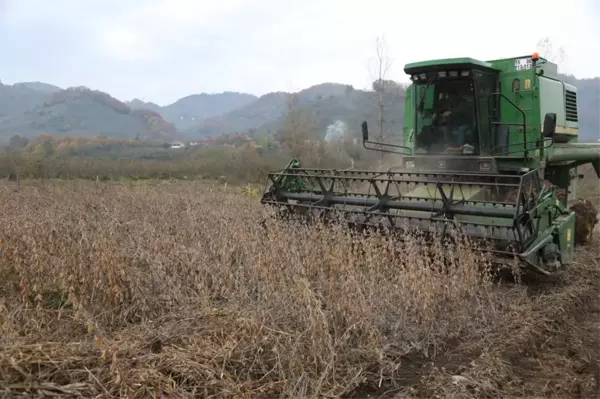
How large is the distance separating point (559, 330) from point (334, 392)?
83.8 inches

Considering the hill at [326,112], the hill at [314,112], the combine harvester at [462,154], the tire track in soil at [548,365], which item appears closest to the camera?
the tire track in soil at [548,365]

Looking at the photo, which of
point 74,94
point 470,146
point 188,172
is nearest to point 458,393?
point 470,146

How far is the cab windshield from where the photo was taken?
629cm

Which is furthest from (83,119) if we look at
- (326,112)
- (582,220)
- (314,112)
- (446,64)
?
(582,220)

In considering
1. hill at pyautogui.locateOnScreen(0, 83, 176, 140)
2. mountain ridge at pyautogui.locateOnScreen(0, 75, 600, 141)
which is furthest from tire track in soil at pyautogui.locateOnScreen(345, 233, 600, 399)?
hill at pyautogui.locateOnScreen(0, 83, 176, 140)

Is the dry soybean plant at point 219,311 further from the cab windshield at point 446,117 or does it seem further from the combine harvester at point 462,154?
the cab windshield at point 446,117

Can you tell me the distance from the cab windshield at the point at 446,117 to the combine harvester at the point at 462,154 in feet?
0.04

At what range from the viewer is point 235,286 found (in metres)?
3.66

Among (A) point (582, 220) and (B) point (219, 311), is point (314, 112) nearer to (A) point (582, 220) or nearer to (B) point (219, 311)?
(A) point (582, 220)

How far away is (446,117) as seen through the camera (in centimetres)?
652

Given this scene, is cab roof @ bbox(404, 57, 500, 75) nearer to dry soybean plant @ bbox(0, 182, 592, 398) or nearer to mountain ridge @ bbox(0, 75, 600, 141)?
dry soybean plant @ bbox(0, 182, 592, 398)

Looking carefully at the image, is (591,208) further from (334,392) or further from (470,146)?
(334,392)

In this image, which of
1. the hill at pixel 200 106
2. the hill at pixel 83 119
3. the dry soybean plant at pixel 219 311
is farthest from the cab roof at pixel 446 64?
the hill at pixel 200 106

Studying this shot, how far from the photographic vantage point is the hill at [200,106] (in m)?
126
